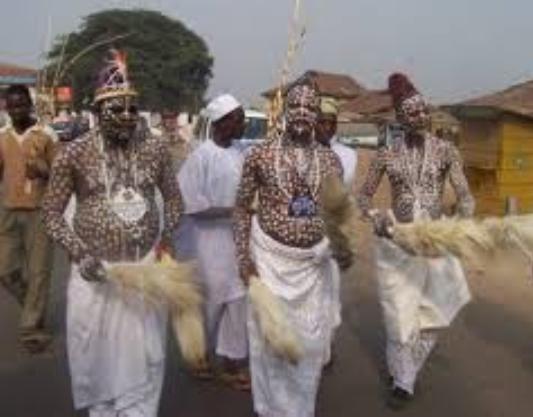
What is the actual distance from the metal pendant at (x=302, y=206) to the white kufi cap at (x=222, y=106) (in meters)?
1.66

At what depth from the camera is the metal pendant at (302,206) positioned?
5.44 metres

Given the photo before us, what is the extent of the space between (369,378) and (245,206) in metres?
2.18

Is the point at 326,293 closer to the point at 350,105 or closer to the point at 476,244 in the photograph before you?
the point at 476,244

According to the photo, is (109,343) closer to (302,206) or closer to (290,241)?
(290,241)

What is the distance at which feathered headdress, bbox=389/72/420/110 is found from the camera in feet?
21.2

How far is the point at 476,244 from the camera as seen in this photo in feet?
18.1

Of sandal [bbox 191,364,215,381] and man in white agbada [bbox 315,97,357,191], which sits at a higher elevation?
man in white agbada [bbox 315,97,357,191]

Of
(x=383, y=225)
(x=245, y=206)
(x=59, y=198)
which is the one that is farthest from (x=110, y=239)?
(x=383, y=225)

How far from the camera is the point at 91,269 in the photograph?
476 cm

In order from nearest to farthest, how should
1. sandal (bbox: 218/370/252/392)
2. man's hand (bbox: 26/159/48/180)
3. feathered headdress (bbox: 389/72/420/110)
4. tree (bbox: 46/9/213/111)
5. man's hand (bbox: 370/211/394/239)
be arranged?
man's hand (bbox: 370/211/394/239), feathered headdress (bbox: 389/72/420/110), sandal (bbox: 218/370/252/392), man's hand (bbox: 26/159/48/180), tree (bbox: 46/9/213/111)

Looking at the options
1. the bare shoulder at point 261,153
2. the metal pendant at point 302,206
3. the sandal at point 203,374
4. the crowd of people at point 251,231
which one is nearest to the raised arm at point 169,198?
the crowd of people at point 251,231

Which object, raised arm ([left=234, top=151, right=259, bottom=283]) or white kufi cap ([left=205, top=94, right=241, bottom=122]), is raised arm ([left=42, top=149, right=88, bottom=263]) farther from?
white kufi cap ([left=205, top=94, right=241, bottom=122])

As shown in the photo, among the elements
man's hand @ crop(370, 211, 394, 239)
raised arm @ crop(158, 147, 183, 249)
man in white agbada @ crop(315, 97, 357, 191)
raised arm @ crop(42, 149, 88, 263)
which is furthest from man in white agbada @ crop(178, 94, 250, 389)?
raised arm @ crop(42, 149, 88, 263)

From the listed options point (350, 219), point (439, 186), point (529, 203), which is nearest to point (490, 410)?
point (439, 186)
